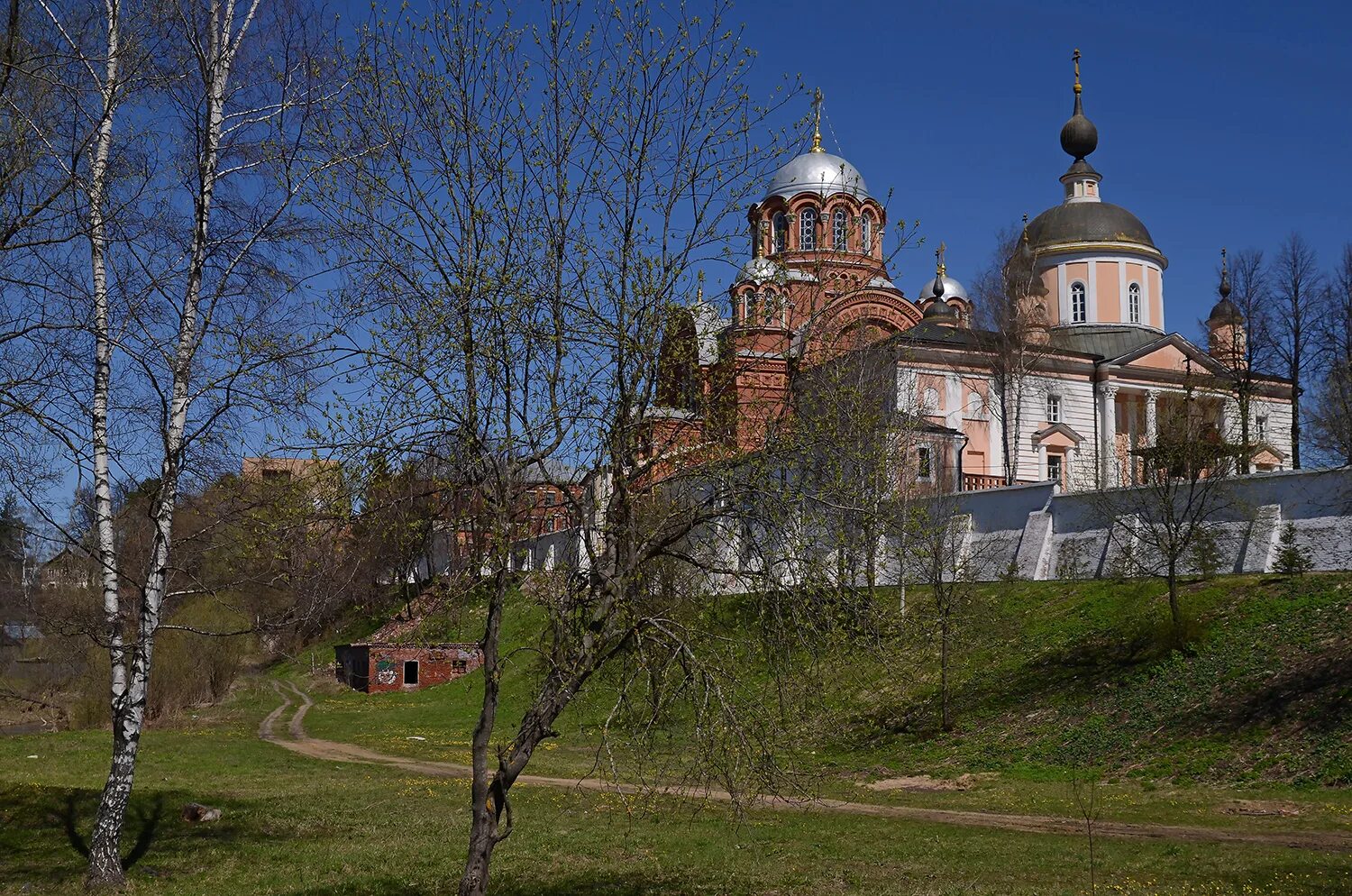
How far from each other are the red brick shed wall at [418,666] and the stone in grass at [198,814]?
859 inches

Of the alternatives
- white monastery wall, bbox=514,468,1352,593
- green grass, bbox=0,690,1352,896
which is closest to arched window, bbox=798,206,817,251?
white monastery wall, bbox=514,468,1352,593

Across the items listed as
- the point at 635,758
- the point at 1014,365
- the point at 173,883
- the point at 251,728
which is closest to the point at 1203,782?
the point at 635,758

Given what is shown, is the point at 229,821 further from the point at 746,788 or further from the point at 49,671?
the point at 49,671

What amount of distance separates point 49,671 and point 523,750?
30.7 metres

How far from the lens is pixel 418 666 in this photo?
121 ft

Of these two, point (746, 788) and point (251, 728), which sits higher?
point (746, 788)

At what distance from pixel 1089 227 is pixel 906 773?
3712cm

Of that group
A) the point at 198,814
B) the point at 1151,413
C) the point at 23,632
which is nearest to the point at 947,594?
the point at 198,814

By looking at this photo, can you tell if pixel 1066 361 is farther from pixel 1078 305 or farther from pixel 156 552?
pixel 156 552

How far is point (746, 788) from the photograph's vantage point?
24.3ft

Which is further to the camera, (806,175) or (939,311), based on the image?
(939,311)

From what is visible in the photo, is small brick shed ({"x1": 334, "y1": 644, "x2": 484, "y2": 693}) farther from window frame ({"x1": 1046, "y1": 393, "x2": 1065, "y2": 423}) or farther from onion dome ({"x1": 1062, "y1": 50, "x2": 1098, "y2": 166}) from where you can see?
onion dome ({"x1": 1062, "y1": 50, "x2": 1098, "y2": 166})

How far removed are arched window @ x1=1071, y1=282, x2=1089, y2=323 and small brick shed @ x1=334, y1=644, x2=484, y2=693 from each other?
29163 mm

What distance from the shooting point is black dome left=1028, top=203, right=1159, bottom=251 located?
5062 cm
